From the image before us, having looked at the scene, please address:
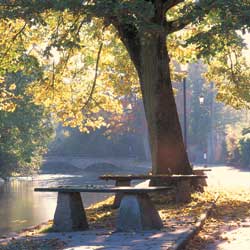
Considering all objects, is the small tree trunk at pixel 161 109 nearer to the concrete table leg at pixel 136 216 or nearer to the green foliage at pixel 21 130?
the concrete table leg at pixel 136 216

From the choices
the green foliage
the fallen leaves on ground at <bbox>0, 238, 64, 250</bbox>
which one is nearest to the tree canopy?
the fallen leaves on ground at <bbox>0, 238, 64, 250</bbox>

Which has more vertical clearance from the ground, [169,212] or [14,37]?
[14,37]

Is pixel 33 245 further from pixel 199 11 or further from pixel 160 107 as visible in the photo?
pixel 160 107

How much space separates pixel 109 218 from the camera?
13484 millimetres

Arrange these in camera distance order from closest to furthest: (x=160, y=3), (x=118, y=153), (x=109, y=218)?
(x=109, y=218), (x=160, y=3), (x=118, y=153)

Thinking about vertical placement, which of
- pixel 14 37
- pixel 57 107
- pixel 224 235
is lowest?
pixel 224 235

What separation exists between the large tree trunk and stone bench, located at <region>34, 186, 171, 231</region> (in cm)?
579

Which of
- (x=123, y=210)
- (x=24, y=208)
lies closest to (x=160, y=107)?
(x=123, y=210)

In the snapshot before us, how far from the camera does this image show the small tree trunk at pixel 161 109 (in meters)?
17.4

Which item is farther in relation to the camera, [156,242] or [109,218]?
[109,218]

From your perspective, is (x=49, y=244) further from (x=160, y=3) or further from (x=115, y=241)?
(x=160, y=3)

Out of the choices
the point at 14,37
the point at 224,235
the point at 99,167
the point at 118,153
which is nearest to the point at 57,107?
the point at 14,37

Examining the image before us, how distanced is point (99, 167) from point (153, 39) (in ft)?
220

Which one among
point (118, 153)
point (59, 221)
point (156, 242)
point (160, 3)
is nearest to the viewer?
point (156, 242)
